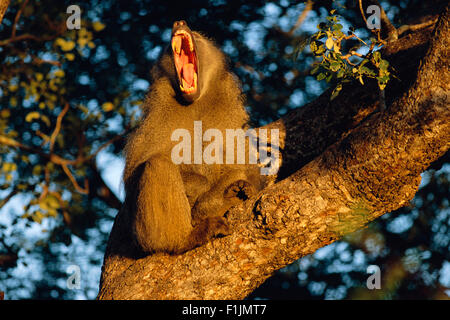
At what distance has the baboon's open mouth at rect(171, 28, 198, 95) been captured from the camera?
420cm

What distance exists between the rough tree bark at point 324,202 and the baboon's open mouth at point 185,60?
4.83 ft

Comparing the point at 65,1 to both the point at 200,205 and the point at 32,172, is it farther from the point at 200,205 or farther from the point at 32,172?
the point at 200,205

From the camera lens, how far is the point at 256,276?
10.0 feet

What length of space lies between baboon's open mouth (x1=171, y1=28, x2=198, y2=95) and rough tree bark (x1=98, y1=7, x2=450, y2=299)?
147cm

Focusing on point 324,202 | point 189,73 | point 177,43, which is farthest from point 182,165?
point 324,202

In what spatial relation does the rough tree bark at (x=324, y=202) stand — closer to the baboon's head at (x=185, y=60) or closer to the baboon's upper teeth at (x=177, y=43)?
the baboon's head at (x=185, y=60)

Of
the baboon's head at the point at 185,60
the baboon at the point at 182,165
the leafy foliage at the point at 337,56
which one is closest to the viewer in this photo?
the leafy foliage at the point at 337,56

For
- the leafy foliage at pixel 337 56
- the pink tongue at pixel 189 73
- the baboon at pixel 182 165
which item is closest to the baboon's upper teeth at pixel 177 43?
the baboon at pixel 182 165

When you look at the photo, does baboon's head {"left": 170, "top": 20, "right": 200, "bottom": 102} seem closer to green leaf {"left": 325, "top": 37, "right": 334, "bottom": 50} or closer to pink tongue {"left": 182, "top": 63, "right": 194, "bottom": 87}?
→ pink tongue {"left": 182, "top": 63, "right": 194, "bottom": 87}

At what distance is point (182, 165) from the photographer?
4012 mm

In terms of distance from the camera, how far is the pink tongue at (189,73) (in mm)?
4270

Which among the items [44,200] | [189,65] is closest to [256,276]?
[189,65]

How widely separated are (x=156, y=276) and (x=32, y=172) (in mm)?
3154

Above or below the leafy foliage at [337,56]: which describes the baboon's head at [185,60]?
below
